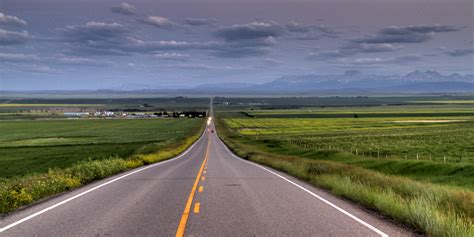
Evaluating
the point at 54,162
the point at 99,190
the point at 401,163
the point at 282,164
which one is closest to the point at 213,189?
the point at 99,190

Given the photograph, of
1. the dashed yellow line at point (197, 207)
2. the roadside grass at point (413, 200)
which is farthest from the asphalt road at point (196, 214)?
the roadside grass at point (413, 200)

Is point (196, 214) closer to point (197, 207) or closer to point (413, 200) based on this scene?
point (197, 207)

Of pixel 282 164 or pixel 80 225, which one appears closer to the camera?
pixel 80 225

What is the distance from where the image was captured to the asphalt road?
8914mm

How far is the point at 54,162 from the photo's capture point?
1718 inches

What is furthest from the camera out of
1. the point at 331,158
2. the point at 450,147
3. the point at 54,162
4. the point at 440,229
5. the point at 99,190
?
Result: the point at 450,147

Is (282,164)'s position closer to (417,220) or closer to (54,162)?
(417,220)

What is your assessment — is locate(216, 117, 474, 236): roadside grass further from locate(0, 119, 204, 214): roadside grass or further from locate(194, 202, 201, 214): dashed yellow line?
locate(0, 119, 204, 214): roadside grass

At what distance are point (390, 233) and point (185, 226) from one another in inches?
160

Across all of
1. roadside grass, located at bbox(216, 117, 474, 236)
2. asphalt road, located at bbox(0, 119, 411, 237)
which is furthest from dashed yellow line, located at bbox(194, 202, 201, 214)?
roadside grass, located at bbox(216, 117, 474, 236)

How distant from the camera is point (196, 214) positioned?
1066cm

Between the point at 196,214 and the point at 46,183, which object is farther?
the point at 46,183

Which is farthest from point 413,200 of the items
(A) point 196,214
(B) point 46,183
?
(B) point 46,183

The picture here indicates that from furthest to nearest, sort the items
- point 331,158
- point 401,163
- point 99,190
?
point 331,158 → point 401,163 → point 99,190
